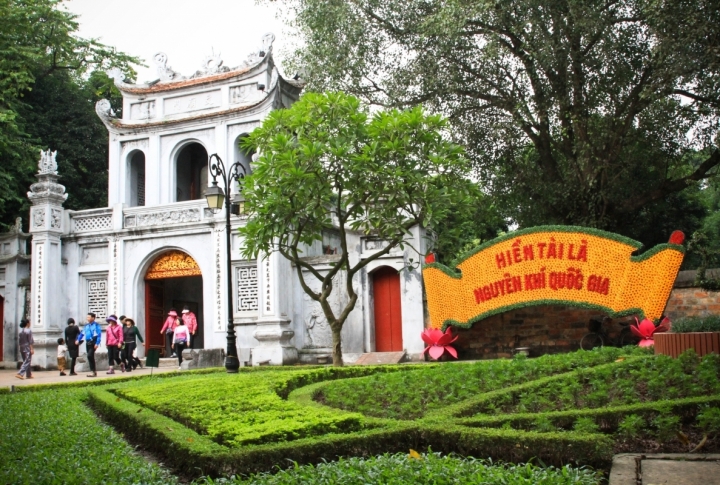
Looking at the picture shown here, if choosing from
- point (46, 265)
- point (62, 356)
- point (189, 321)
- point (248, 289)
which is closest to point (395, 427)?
point (248, 289)

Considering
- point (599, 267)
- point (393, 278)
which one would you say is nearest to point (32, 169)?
point (393, 278)

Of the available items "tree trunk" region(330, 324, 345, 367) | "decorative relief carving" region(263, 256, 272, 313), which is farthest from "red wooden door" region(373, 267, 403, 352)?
"tree trunk" region(330, 324, 345, 367)

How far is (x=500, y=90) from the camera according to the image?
59.0ft

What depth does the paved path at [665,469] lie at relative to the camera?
13.9 ft

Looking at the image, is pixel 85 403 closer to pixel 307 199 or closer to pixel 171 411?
pixel 171 411

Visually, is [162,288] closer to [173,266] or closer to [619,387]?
[173,266]

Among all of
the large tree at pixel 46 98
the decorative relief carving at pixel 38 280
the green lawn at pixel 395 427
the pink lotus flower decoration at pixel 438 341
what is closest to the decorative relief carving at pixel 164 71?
the large tree at pixel 46 98

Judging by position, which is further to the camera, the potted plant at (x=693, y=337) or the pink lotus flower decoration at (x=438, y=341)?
the pink lotus flower decoration at (x=438, y=341)

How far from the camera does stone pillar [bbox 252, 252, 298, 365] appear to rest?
1828 centimetres

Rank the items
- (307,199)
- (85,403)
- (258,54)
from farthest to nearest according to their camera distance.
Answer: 1. (258,54)
2. (307,199)
3. (85,403)

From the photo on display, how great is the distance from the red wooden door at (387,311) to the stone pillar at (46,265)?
9.78 metres

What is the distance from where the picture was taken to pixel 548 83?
17422mm

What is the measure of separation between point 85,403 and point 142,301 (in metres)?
11.1

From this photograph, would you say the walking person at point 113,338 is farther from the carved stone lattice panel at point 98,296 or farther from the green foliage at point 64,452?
the green foliage at point 64,452
